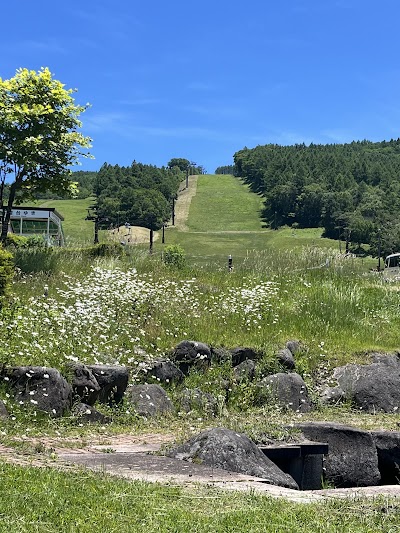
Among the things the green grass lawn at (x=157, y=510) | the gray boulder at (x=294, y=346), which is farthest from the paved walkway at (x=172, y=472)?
the gray boulder at (x=294, y=346)

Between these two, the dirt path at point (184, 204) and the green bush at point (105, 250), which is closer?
the green bush at point (105, 250)

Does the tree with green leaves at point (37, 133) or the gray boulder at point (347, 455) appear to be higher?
the tree with green leaves at point (37, 133)

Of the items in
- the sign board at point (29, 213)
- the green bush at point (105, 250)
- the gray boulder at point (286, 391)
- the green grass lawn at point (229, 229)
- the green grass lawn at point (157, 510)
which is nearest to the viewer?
the green grass lawn at point (157, 510)

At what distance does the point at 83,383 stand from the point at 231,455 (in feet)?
13.7

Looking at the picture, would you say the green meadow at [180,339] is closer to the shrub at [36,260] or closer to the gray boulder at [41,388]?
the shrub at [36,260]

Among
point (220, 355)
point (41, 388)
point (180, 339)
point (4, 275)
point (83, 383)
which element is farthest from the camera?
point (180, 339)

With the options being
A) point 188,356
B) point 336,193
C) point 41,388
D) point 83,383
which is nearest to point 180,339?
point 188,356

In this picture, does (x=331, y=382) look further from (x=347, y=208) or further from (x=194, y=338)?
(x=347, y=208)

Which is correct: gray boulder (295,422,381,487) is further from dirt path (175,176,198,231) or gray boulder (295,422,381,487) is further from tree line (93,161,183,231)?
dirt path (175,176,198,231)

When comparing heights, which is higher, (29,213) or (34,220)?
(29,213)

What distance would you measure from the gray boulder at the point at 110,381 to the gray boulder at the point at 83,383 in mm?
107

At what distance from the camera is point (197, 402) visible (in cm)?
1112

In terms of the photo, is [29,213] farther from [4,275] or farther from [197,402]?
[197,402]

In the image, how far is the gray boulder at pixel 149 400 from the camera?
10453 millimetres
